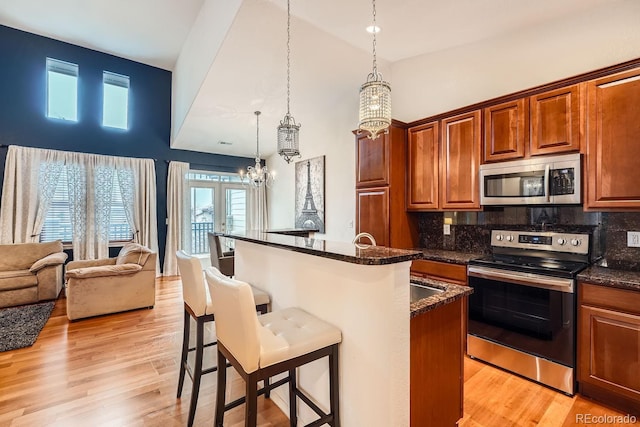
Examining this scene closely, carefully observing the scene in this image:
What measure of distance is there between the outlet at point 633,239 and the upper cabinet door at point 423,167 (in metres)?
1.47

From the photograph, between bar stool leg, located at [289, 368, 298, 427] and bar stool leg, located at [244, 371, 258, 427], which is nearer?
bar stool leg, located at [244, 371, 258, 427]

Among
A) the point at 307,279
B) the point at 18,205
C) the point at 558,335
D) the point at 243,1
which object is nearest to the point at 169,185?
the point at 18,205

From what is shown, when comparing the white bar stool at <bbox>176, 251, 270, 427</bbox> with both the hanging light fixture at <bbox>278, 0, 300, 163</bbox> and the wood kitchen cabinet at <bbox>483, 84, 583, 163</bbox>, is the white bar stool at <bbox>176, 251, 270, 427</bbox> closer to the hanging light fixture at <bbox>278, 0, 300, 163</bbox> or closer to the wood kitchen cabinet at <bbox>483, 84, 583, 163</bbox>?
the hanging light fixture at <bbox>278, 0, 300, 163</bbox>

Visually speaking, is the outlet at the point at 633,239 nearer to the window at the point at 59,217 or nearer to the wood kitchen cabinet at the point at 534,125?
the wood kitchen cabinet at the point at 534,125

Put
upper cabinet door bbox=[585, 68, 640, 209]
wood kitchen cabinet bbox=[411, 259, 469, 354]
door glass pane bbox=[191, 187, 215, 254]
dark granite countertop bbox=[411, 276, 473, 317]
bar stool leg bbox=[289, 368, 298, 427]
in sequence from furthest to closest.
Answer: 1. door glass pane bbox=[191, 187, 215, 254]
2. wood kitchen cabinet bbox=[411, 259, 469, 354]
3. upper cabinet door bbox=[585, 68, 640, 209]
4. bar stool leg bbox=[289, 368, 298, 427]
5. dark granite countertop bbox=[411, 276, 473, 317]

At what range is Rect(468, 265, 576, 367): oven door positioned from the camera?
6.88ft

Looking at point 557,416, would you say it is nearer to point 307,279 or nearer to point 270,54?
point 307,279

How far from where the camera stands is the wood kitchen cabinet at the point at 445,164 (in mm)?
2887

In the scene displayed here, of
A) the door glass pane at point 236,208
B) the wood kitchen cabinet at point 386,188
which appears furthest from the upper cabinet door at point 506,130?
the door glass pane at point 236,208

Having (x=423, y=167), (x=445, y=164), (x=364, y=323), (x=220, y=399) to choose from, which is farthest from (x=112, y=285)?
(x=445, y=164)

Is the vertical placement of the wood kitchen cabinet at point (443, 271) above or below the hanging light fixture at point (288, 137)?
below

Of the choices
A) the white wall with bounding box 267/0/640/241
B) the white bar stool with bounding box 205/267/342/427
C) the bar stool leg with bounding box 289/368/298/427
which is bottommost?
the bar stool leg with bounding box 289/368/298/427
